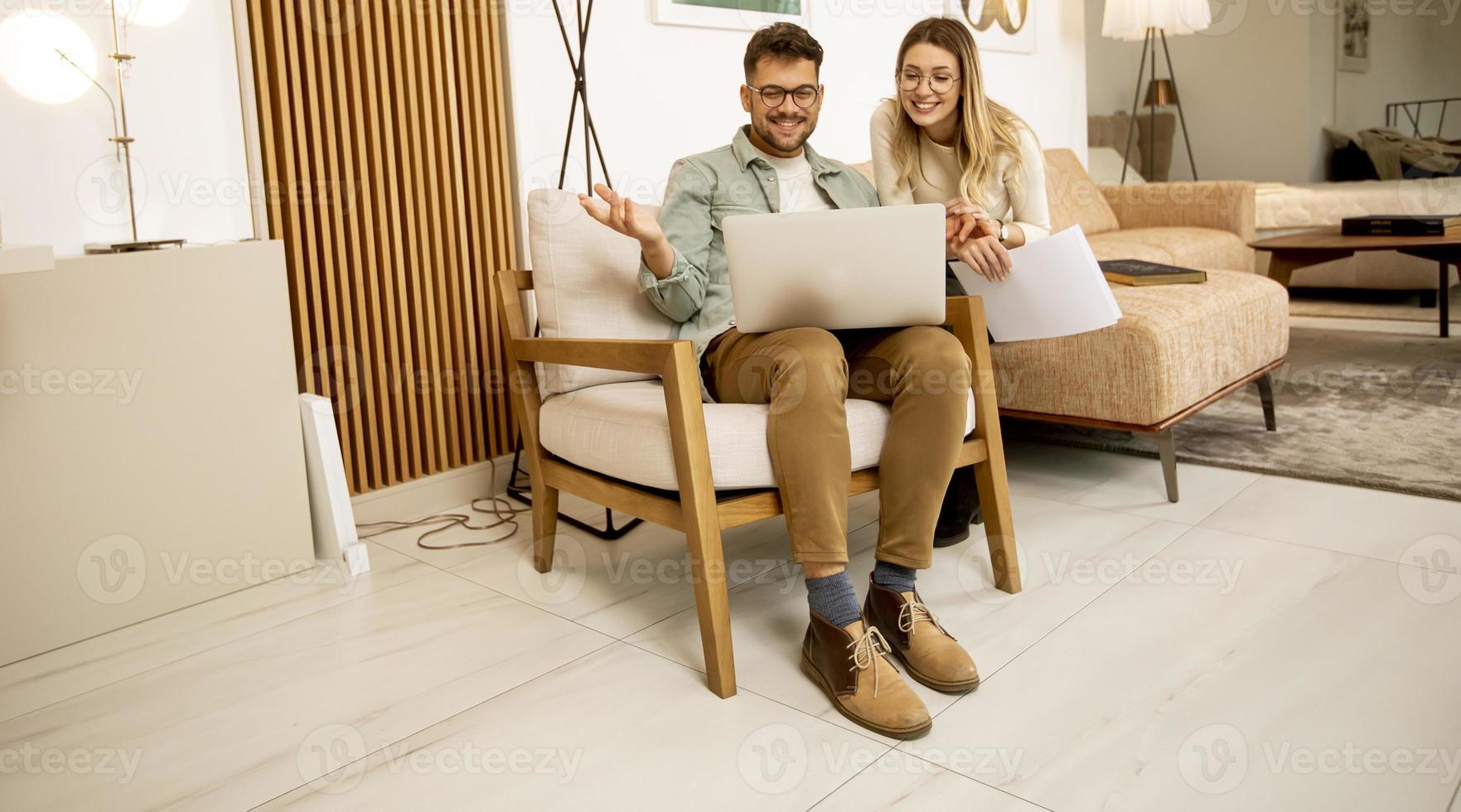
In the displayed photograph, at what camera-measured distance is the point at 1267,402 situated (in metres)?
2.88

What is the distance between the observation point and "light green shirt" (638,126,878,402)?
2.00 metres

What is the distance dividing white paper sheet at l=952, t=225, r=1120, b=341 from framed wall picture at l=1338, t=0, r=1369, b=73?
6.11m

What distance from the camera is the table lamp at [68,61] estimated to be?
6.31 ft

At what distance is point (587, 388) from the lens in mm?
2066

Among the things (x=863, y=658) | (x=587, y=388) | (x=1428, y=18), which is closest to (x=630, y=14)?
(x=587, y=388)

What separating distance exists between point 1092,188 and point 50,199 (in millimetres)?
3627

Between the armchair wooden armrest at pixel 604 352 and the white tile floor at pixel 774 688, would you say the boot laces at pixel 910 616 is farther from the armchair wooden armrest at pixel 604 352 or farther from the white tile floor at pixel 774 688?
the armchair wooden armrest at pixel 604 352

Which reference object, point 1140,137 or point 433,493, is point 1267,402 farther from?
point 1140,137

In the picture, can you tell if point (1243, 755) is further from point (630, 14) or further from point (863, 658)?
point (630, 14)

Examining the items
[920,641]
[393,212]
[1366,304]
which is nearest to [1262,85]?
Answer: [1366,304]

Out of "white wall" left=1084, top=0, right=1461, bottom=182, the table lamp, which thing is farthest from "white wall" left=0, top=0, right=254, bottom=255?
"white wall" left=1084, top=0, right=1461, bottom=182

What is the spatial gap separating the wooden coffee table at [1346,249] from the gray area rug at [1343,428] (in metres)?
0.30

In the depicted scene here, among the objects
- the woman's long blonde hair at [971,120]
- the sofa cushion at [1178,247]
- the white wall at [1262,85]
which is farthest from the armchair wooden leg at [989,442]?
the white wall at [1262,85]

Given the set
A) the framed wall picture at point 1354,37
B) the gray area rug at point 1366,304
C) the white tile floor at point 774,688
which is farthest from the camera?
the framed wall picture at point 1354,37
